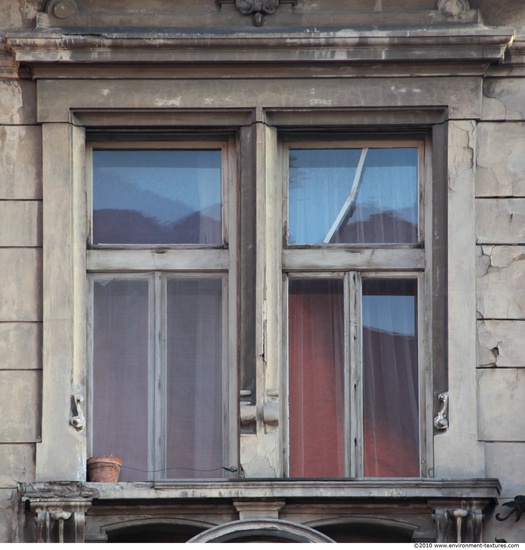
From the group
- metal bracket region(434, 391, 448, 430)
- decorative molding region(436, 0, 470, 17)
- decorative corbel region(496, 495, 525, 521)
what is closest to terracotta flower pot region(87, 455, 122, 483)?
metal bracket region(434, 391, 448, 430)

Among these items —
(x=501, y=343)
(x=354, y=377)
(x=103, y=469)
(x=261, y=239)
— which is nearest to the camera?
(x=103, y=469)

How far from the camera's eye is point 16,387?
14.1 metres

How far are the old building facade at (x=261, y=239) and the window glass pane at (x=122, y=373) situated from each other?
0.02m

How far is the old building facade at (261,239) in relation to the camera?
14.1 m

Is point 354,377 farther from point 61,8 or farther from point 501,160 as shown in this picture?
point 61,8

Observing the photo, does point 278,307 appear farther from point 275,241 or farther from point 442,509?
point 442,509

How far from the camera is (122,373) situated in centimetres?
1438

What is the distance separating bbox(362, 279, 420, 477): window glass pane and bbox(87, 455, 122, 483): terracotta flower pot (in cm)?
169

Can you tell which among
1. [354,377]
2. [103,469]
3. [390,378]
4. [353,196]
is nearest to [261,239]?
[353,196]

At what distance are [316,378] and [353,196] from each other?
130 cm

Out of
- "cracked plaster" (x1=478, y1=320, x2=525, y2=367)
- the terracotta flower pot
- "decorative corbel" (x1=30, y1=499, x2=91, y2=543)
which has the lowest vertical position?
"decorative corbel" (x1=30, y1=499, x2=91, y2=543)

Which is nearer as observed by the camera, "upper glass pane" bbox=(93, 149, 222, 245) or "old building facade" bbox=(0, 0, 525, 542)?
"old building facade" bbox=(0, 0, 525, 542)

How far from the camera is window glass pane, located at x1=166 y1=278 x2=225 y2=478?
46.8ft

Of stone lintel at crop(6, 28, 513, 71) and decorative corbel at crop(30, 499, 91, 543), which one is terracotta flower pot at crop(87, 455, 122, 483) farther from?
stone lintel at crop(6, 28, 513, 71)
